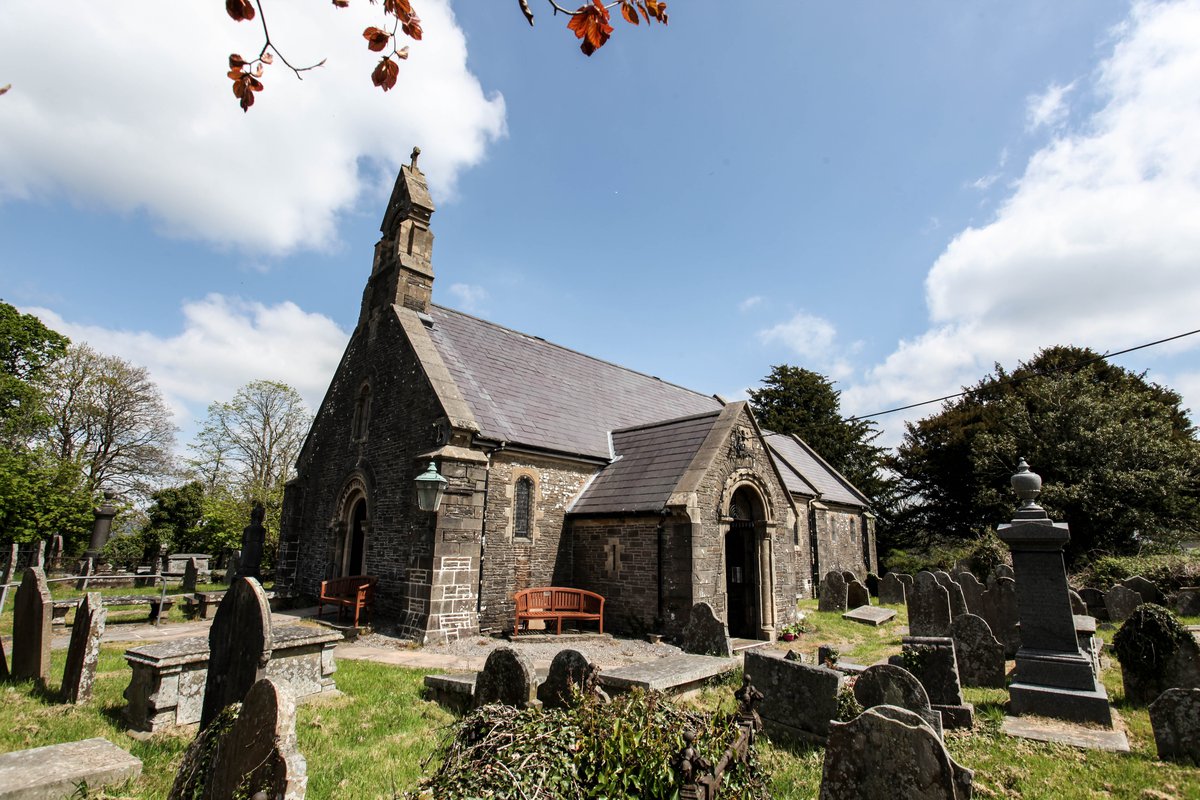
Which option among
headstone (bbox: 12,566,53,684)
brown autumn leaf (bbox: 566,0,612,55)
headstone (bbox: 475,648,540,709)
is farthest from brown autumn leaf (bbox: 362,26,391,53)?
headstone (bbox: 12,566,53,684)

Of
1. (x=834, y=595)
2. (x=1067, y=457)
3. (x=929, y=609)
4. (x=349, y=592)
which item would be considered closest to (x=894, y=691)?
(x=929, y=609)

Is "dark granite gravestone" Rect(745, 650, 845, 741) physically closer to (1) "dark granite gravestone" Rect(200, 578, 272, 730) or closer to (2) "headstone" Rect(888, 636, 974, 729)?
(2) "headstone" Rect(888, 636, 974, 729)

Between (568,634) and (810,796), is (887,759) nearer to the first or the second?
(810,796)

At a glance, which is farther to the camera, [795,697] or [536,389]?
[536,389]

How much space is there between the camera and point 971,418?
36.6 metres

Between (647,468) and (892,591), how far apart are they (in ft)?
41.2

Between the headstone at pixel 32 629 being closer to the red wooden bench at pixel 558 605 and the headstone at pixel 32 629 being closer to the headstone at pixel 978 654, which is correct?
the red wooden bench at pixel 558 605

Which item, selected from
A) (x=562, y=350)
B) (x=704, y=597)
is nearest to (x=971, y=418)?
(x=562, y=350)

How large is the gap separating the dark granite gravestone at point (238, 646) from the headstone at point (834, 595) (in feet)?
58.3

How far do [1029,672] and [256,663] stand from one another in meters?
9.06

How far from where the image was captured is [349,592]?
14.5m

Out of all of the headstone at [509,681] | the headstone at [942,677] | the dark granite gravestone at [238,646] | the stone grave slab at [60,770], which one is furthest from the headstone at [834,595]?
the stone grave slab at [60,770]

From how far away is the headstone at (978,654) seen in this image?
29.0ft

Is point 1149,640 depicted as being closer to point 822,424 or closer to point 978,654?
point 978,654
